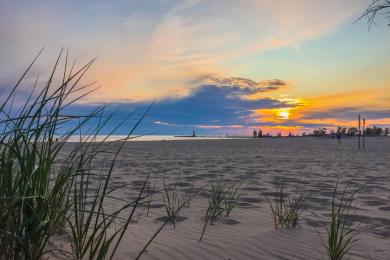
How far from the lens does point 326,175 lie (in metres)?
8.98

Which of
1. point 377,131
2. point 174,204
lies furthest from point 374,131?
point 174,204

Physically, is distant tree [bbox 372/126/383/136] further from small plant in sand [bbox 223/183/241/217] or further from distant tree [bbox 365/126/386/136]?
small plant in sand [bbox 223/183/241/217]

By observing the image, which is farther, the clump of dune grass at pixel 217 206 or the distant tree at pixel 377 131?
the distant tree at pixel 377 131

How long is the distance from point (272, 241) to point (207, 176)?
5212 mm

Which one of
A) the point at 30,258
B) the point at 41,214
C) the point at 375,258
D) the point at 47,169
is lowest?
the point at 375,258

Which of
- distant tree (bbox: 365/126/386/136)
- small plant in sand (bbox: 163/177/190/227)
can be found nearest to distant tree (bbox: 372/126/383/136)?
distant tree (bbox: 365/126/386/136)

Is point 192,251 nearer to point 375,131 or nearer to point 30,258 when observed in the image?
Answer: point 30,258

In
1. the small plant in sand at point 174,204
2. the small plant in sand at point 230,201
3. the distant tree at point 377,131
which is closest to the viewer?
the small plant in sand at point 174,204

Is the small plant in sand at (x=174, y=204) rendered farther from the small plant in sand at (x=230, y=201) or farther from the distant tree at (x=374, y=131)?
the distant tree at (x=374, y=131)

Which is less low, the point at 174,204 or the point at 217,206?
the point at 217,206

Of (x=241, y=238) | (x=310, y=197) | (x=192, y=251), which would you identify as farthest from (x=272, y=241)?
(x=310, y=197)

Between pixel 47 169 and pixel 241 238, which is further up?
pixel 47 169

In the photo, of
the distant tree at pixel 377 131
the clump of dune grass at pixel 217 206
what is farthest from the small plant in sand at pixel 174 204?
the distant tree at pixel 377 131

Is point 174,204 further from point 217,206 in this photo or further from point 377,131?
point 377,131
